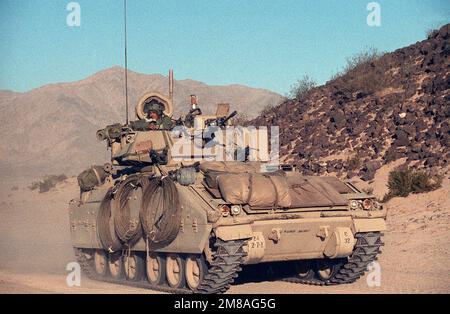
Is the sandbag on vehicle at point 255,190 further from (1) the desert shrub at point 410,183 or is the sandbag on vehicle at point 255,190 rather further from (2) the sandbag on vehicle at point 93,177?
(1) the desert shrub at point 410,183

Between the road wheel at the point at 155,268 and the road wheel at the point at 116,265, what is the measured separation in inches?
58.9

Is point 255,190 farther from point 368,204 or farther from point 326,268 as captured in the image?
point 326,268

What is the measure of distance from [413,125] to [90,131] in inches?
2454

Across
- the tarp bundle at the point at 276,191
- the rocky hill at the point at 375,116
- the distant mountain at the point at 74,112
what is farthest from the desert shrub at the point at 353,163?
the distant mountain at the point at 74,112

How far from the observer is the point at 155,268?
54.9 feet

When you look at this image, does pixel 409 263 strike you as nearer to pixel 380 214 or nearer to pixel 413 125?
pixel 380 214

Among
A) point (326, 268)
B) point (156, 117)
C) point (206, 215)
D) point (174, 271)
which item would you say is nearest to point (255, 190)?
point (206, 215)

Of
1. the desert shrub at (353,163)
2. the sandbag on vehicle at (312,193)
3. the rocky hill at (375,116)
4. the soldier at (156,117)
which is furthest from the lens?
the desert shrub at (353,163)

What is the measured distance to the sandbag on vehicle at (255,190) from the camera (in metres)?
14.3

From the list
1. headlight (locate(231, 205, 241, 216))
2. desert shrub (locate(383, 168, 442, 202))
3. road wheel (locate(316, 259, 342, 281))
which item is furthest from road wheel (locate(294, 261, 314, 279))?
desert shrub (locate(383, 168, 442, 202))

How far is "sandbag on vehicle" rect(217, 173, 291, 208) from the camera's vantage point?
46.8ft

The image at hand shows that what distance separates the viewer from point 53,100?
99938 mm

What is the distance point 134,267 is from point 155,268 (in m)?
0.99
